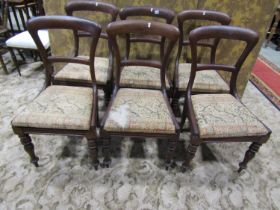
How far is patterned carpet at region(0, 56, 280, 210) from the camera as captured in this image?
1.30 metres

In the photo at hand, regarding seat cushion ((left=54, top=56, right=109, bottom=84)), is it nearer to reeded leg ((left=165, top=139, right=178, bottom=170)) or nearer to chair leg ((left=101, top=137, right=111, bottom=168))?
chair leg ((left=101, top=137, right=111, bottom=168))

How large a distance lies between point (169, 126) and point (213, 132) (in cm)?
27

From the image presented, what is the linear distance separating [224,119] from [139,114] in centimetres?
54

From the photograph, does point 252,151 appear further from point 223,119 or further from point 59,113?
point 59,113

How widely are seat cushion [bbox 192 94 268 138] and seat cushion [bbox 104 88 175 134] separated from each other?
0.21 m

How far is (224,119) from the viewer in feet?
4.18

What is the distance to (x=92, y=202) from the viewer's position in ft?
4.21

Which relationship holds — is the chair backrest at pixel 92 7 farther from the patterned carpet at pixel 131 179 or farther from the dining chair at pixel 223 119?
the patterned carpet at pixel 131 179

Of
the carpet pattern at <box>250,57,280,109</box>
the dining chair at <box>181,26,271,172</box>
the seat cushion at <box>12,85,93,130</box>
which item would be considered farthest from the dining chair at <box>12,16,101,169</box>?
the carpet pattern at <box>250,57,280,109</box>

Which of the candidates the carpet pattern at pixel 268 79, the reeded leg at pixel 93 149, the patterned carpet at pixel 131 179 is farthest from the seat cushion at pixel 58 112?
the carpet pattern at pixel 268 79

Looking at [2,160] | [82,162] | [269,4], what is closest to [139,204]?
[82,162]

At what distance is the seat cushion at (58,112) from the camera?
1.20 metres

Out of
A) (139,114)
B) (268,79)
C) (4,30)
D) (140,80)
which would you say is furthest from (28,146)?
(268,79)

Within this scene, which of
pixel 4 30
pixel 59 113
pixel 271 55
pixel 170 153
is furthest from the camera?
pixel 271 55
